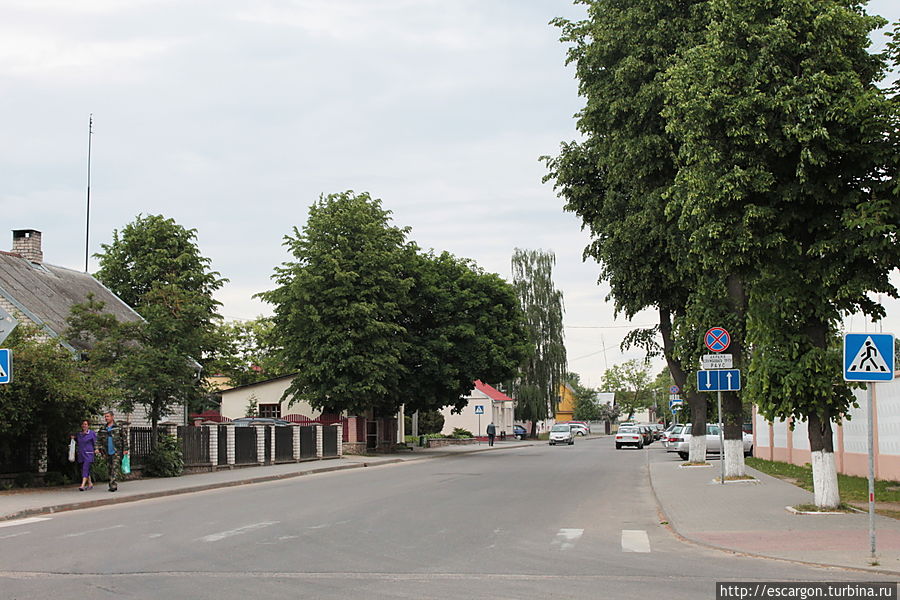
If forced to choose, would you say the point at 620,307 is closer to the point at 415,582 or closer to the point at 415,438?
the point at 415,582

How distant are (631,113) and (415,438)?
3974 centimetres

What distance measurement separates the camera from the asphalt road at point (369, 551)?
9406 millimetres

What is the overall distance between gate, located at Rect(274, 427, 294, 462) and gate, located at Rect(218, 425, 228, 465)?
421cm

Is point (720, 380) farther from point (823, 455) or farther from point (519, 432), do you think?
point (519, 432)

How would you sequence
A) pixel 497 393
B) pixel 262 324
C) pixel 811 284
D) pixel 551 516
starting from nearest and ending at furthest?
pixel 811 284 → pixel 551 516 → pixel 262 324 → pixel 497 393

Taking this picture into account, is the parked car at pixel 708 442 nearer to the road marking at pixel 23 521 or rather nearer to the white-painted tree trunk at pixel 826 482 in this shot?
the white-painted tree trunk at pixel 826 482

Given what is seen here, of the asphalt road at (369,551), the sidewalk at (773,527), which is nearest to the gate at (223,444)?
the asphalt road at (369,551)

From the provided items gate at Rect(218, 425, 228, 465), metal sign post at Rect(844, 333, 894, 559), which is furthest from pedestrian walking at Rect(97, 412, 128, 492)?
metal sign post at Rect(844, 333, 894, 559)

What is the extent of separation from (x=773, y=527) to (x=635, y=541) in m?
2.31

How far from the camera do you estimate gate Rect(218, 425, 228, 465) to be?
3120cm

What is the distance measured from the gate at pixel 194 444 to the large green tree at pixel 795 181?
62.0 feet

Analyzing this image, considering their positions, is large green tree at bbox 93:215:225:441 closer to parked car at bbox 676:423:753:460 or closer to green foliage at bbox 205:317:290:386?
parked car at bbox 676:423:753:460

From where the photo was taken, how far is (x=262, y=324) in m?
83.2

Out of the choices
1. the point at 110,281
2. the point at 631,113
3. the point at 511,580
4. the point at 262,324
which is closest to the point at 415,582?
the point at 511,580
